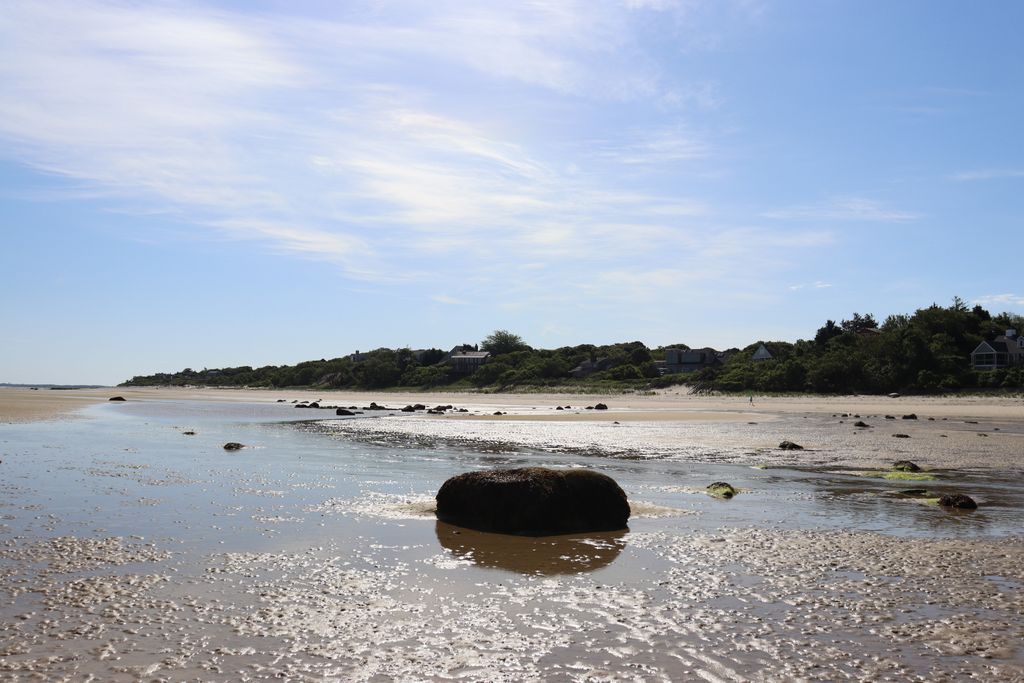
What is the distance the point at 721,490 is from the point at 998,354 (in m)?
78.8

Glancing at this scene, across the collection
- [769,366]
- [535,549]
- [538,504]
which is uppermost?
[769,366]

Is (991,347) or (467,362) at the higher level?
(991,347)

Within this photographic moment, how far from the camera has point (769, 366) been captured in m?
89.9

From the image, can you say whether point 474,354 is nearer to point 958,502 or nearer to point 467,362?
point 467,362

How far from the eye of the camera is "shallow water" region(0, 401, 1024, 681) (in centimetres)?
646

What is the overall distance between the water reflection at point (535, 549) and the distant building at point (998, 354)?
79609mm

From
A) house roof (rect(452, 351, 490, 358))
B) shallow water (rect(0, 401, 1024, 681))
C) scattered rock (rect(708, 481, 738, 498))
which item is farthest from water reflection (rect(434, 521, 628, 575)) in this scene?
house roof (rect(452, 351, 490, 358))

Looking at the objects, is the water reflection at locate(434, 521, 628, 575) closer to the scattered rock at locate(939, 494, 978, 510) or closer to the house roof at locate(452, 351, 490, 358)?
the scattered rock at locate(939, 494, 978, 510)

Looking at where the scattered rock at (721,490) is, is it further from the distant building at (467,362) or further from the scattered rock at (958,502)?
the distant building at (467,362)

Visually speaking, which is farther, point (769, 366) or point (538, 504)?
point (769, 366)

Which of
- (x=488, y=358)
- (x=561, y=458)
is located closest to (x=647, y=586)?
(x=561, y=458)

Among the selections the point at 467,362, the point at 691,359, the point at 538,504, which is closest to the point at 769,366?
the point at 691,359

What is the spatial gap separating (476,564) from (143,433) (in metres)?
27.6

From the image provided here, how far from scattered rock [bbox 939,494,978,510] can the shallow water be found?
1.54ft
